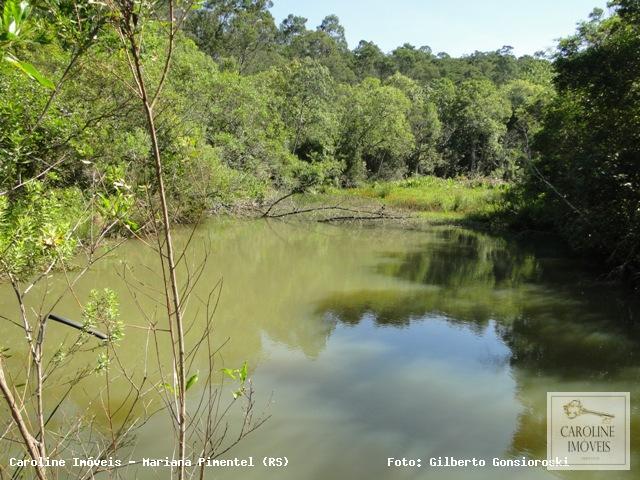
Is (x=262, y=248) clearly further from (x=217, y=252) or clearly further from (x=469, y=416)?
(x=469, y=416)

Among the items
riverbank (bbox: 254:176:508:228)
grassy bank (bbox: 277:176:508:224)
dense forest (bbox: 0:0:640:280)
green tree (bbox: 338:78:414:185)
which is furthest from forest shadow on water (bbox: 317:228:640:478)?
green tree (bbox: 338:78:414:185)

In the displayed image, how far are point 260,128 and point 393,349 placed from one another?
13263 mm

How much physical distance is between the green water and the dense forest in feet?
2.65

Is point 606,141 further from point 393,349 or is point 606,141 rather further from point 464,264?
point 393,349

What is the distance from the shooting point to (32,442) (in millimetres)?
1252

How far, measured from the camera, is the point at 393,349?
244 inches

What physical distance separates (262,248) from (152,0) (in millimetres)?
10884

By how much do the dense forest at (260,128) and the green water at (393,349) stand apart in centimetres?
81

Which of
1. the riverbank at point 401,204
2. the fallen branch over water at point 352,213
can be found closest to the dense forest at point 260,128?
the riverbank at point 401,204

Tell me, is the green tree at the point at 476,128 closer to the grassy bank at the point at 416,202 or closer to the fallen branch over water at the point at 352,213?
the grassy bank at the point at 416,202

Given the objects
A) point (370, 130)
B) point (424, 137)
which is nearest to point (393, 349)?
point (370, 130)

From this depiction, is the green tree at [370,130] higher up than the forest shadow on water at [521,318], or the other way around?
the green tree at [370,130]

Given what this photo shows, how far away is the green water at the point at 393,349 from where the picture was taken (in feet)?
13.5

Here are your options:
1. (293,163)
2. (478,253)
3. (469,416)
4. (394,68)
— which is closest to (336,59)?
(394,68)
